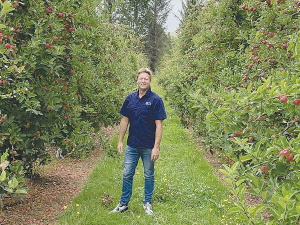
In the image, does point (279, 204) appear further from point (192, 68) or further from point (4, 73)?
point (192, 68)

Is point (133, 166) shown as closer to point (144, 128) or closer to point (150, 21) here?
point (144, 128)

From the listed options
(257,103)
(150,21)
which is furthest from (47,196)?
(150,21)

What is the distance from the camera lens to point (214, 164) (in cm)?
812

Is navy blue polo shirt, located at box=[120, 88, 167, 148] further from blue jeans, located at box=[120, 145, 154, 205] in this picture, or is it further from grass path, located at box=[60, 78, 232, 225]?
grass path, located at box=[60, 78, 232, 225]

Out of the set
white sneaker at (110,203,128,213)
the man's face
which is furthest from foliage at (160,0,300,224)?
white sneaker at (110,203,128,213)

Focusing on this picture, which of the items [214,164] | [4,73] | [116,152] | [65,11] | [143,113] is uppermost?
[65,11]

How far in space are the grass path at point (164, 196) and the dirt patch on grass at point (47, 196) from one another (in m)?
0.22

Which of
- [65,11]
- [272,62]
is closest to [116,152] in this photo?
[65,11]

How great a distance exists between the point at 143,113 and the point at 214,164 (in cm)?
417

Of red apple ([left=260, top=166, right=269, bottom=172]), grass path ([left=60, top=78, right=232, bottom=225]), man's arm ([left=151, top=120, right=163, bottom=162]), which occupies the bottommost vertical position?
grass path ([left=60, top=78, right=232, bottom=225])

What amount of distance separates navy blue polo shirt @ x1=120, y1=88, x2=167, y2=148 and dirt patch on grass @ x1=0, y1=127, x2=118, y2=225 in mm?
603

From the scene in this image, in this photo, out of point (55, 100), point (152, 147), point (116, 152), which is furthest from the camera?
point (116, 152)

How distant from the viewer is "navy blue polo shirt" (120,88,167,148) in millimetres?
4469

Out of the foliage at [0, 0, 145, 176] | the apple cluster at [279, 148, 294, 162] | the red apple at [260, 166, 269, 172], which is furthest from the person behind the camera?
the foliage at [0, 0, 145, 176]
